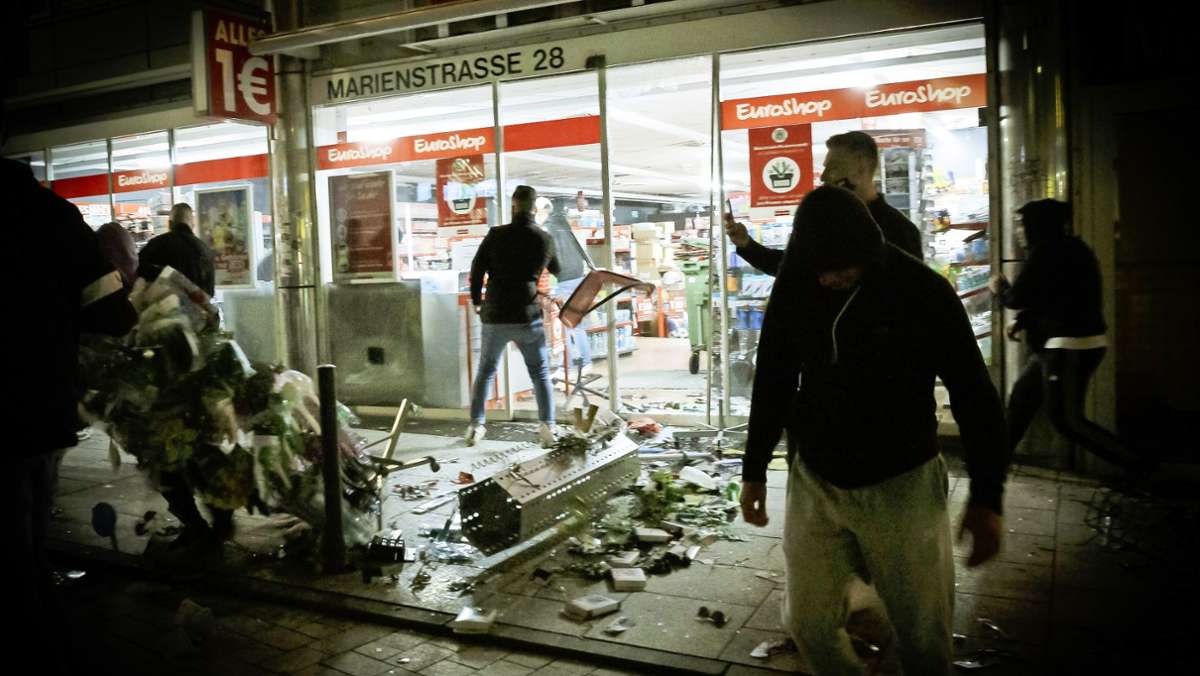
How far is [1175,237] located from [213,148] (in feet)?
35.9

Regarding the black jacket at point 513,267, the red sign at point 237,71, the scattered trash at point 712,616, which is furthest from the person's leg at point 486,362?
the scattered trash at point 712,616

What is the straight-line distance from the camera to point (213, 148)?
11.9 meters

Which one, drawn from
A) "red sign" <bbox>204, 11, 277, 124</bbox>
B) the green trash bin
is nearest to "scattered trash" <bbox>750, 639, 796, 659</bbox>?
the green trash bin

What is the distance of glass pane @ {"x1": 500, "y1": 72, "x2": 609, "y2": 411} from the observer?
8.96 metres

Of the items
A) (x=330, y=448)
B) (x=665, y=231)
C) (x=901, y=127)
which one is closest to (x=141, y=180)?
(x=665, y=231)

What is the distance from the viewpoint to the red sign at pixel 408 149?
372 inches

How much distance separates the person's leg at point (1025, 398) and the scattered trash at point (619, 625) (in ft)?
10.1

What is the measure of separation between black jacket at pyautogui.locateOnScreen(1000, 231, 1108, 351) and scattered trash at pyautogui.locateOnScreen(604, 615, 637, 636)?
11.3ft

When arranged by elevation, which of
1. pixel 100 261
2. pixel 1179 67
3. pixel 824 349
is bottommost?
pixel 824 349

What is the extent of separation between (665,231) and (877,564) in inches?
417

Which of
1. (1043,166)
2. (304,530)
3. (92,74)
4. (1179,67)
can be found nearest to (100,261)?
(304,530)

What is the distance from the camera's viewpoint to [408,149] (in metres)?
9.77

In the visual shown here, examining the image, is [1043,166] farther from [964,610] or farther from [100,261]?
[100,261]

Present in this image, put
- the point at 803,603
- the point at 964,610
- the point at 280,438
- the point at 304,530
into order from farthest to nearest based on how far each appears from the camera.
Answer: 1. the point at 304,530
2. the point at 280,438
3. the point at 964,610
4. the point at 803,603
